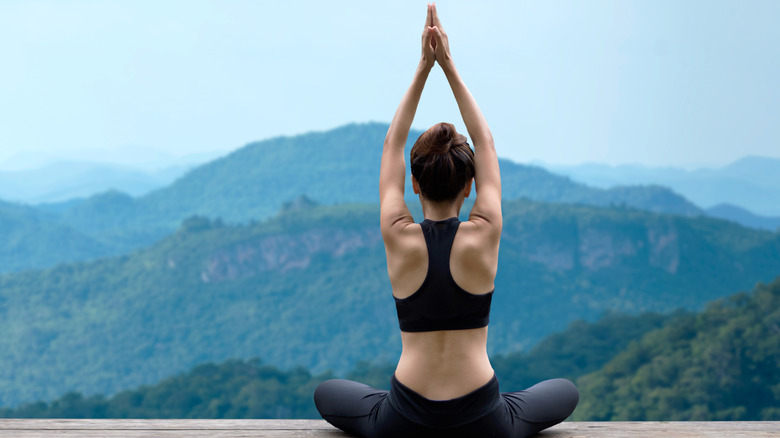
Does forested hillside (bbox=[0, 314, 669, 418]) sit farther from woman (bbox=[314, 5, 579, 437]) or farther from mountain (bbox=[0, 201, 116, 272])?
woman (bbox=[314, 5, 579, 437])

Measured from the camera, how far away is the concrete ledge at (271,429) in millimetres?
2762

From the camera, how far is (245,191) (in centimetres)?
7600

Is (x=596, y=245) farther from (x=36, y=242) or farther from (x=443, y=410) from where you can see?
(x=443, y=410)

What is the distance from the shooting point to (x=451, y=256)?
224 centimetres

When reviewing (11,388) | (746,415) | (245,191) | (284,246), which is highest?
(245,191)

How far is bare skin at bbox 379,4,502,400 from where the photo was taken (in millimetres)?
2244

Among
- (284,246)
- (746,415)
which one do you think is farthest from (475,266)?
(284,246)

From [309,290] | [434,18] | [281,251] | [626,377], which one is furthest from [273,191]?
[434,18]

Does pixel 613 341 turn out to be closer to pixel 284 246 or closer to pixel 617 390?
pixel 617 390

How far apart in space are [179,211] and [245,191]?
6945mm

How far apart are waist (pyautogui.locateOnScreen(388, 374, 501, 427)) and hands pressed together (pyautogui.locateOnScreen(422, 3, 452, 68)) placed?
41.9 inches

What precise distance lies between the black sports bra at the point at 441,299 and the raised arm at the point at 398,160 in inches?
3.9

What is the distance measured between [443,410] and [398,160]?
31.1 inches

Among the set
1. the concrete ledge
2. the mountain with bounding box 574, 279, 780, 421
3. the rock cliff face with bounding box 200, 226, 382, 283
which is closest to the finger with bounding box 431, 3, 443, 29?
the concrete ledge
